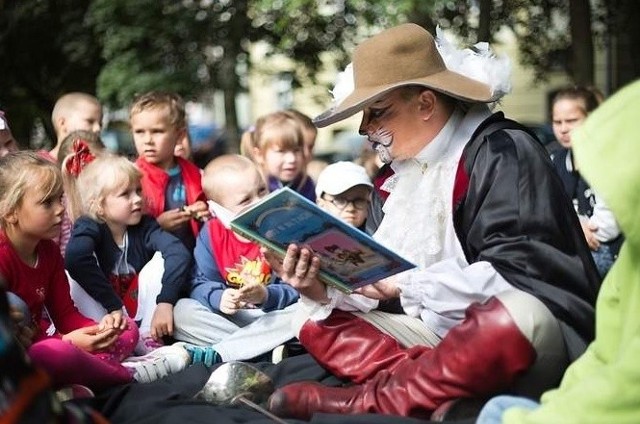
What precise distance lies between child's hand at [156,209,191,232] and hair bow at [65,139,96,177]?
0.44 m

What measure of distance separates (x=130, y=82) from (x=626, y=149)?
10680mm

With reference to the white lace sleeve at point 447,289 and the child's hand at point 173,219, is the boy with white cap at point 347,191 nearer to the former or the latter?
the child's hand at point 173,219

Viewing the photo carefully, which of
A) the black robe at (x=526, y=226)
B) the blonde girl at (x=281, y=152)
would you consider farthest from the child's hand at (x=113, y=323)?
the blonde girl at (x=281, y=152)

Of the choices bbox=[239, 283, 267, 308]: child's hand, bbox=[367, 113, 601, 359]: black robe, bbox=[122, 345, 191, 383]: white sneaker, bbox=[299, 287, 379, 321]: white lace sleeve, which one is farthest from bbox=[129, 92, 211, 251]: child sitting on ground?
bbox=[367, 113, 601, 359]: black robe

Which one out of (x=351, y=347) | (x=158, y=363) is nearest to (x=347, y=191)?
(x=158, y=363)

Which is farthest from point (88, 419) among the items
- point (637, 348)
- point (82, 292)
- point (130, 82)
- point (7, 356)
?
point (130, 82)

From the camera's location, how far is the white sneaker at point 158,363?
13.0ft

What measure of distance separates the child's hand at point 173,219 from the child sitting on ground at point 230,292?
20 cm

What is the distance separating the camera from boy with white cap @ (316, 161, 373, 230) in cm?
520

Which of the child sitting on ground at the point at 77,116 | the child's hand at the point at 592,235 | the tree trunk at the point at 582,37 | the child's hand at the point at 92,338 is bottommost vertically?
the tree trunk at the point at 582,37

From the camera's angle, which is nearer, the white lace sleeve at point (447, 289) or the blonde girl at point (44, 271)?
the white lace sleeve at point (447, 289)

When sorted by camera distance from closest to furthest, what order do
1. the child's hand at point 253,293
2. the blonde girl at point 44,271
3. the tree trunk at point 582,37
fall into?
1. the blonde girl at point 44,271
2. the child's hand at point 253,293
3. the tree trunk at point 582,37

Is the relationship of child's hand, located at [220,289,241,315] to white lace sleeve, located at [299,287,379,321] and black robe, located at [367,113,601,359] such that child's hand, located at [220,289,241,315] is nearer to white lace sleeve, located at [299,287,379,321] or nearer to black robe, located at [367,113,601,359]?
white lace sleeve, located at [299,287,379,321]

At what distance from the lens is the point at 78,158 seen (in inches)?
197
